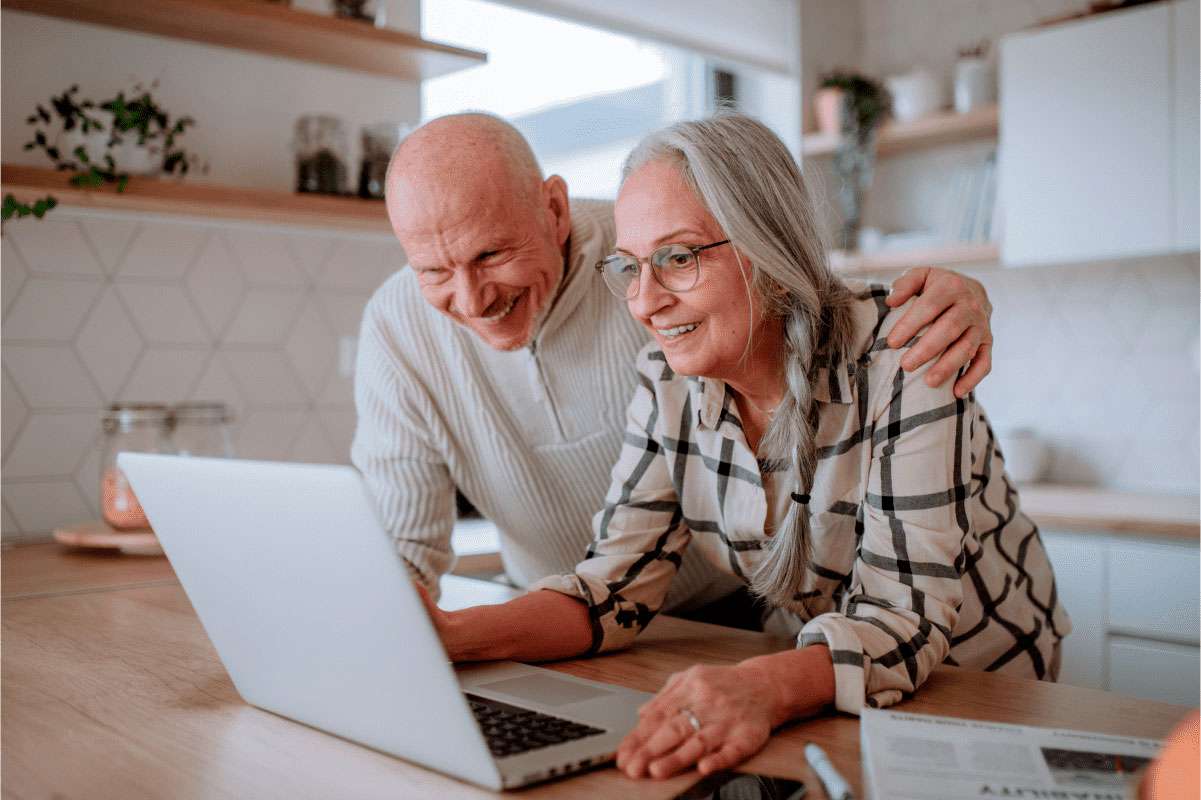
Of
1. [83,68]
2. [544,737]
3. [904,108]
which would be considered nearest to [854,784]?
[544,737]

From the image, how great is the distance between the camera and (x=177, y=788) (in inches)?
31.5

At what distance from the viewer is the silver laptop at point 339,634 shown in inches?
29.3

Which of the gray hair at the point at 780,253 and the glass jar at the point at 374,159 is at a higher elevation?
the glass jar at the point at 374,159

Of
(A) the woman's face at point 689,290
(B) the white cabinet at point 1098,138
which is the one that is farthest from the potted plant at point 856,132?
(A) the woman's face at point 689,290

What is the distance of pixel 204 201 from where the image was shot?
2.06m

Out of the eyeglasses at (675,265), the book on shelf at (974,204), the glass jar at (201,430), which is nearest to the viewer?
the eyeglasses at (675,265)

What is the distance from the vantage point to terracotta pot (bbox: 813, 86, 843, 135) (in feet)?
11.5

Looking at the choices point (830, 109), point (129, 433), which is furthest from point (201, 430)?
point (830, 109)

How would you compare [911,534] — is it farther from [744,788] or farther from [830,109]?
[830,109]

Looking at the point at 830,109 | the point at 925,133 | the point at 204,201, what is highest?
the point at 830,109

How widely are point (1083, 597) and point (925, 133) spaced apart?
1.54m

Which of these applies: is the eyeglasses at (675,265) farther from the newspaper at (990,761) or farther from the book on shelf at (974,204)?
the book on shelf at (974,204)

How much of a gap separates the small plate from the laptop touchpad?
1140 millimetres

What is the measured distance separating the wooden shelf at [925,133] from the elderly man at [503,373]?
78.2 inches
